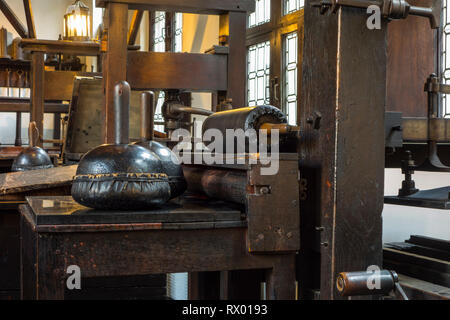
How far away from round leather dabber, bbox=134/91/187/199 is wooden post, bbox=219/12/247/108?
212cm

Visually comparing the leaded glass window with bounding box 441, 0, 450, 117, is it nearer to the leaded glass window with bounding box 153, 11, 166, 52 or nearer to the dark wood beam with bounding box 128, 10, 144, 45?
the dark wood beam with bounding box 128, 10, 144, 45

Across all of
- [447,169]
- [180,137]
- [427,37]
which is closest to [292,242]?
[447,169]

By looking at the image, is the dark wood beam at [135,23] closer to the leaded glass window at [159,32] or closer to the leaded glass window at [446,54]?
the leaded glass window at [446,54]

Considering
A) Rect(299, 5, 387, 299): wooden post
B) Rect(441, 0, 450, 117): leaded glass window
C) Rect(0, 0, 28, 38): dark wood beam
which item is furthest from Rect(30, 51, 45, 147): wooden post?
Rect(299, 5, 387, 299): wooden post

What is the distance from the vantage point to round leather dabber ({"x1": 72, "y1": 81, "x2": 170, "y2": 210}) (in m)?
1.42

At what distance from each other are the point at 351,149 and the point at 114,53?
243cm

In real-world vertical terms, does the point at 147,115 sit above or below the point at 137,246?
above

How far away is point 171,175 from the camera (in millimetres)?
1676

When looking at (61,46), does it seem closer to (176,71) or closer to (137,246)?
(176,71)

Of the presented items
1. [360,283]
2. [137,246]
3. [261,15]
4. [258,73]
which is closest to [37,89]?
[258,73]

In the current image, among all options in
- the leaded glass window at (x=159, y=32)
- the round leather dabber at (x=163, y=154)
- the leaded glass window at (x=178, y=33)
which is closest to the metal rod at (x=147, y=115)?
the round leather dabber at (x=163, y=154)

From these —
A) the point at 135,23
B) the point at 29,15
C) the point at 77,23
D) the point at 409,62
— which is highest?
the point at 29,15

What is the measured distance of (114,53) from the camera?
3.63 m

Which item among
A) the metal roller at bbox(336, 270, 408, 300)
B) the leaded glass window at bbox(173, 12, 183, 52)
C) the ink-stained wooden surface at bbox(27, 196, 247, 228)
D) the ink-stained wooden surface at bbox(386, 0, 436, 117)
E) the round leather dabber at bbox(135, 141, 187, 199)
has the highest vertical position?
the leaded glass window at bbox(173, 12, 183, 52)
